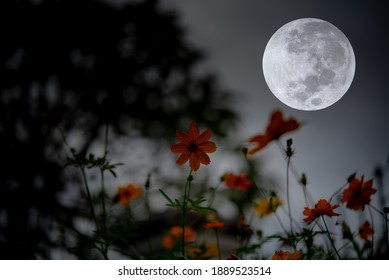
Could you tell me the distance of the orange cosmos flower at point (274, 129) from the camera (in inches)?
40.0

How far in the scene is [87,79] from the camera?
4383 millimetres

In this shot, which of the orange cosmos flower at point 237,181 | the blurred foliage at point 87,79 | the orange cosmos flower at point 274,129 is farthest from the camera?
the blurred foliage at point 87,79

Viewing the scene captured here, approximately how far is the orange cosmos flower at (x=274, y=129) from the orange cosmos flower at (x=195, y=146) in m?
0.17

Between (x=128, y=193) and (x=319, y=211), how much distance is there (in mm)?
1008

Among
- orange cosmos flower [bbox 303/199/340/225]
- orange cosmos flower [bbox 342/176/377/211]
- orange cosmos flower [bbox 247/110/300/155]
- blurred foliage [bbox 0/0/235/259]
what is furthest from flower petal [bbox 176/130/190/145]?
blurred foliage [bbox 0/0/235/259]

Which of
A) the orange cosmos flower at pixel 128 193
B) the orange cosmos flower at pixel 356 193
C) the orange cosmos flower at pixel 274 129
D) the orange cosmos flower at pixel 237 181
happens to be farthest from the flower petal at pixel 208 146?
the orange cosmos flower at pixel 128 193

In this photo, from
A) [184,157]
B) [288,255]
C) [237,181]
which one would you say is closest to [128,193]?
[237,181]

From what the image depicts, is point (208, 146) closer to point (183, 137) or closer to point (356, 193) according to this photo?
point (183, 137)

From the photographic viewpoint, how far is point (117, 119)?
426 cm

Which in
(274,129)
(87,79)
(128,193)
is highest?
(87,79)

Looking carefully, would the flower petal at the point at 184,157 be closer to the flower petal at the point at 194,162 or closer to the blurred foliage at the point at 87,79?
the flower petal at the point at 194,162

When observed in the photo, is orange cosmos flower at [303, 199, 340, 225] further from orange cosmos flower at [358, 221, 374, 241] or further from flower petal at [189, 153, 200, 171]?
flower petal at [189, 153, 200, 171]
